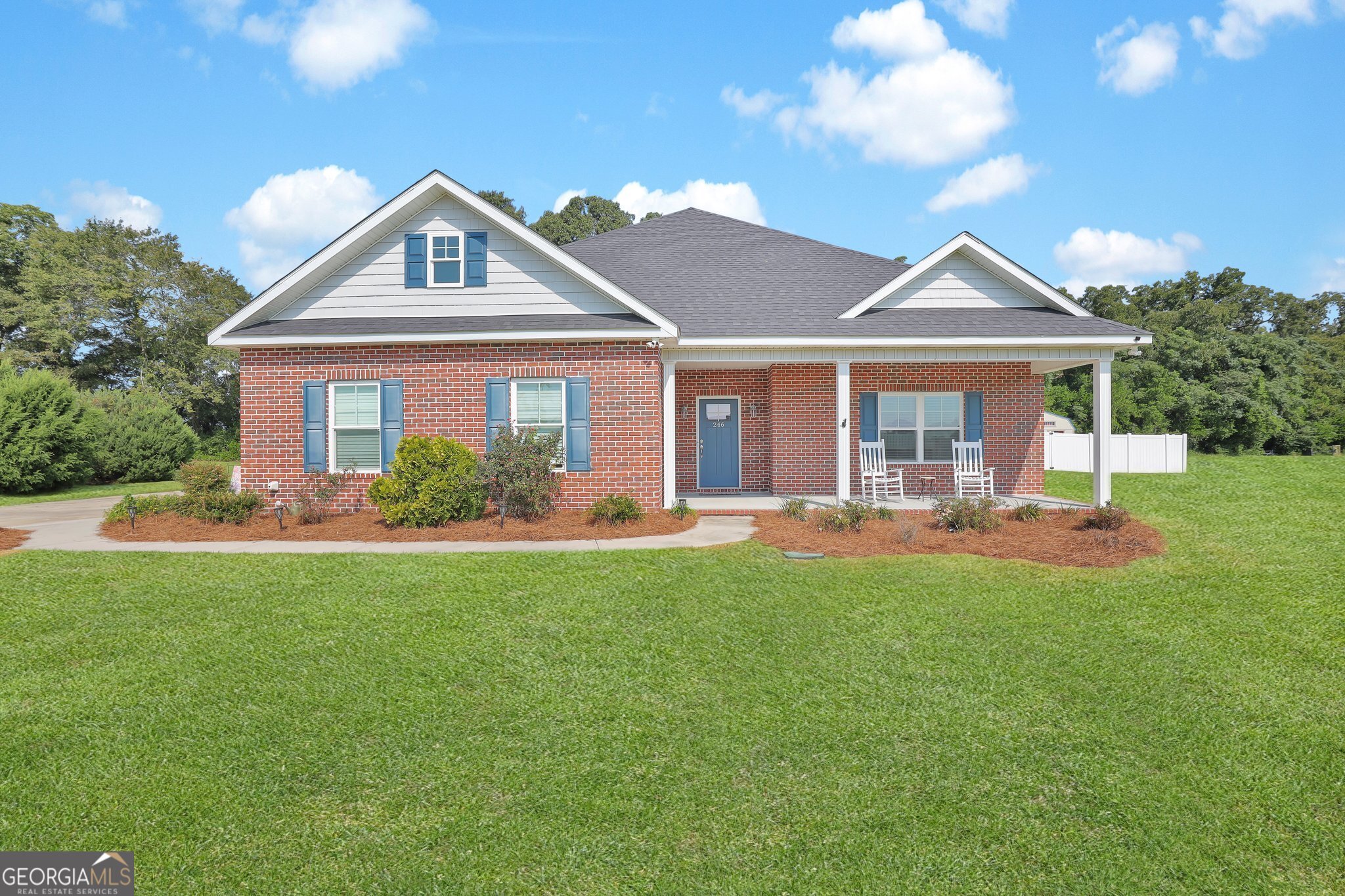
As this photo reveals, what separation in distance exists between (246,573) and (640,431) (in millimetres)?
6296

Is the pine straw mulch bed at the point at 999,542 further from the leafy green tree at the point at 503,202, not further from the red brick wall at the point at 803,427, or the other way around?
the leafy green tree at the point at 503,202

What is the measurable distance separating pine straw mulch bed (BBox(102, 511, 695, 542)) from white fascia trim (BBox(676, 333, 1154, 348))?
131 inches

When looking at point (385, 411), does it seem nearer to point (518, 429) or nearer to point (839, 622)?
point (518, 429)

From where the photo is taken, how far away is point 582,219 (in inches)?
1859

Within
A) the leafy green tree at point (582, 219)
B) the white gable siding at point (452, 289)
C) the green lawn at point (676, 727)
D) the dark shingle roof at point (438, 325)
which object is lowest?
the green lawn at point (676, 727)

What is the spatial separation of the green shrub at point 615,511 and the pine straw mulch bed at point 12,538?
7.74 m

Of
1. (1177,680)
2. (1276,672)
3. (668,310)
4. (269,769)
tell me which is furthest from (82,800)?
(668,310)

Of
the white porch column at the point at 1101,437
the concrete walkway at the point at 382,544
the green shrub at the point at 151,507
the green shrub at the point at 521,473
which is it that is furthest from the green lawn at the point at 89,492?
the white porch column at the point at 1101,437

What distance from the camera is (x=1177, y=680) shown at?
5.93 metres

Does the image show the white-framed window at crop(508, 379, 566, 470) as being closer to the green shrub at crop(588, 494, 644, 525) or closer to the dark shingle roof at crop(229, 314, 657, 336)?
the dark shingle roof at crop(229, 314, 657, 336)

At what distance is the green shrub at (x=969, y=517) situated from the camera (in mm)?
10961

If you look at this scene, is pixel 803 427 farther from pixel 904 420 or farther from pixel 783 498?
pixel 904 420

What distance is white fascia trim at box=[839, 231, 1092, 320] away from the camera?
14.4 m

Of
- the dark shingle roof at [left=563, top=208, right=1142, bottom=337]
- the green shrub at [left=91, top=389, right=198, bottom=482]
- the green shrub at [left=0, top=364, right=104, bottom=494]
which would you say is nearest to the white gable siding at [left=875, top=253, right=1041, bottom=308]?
the dark shingle roof at [left=563, top=208, right=1142, bottom=337]
